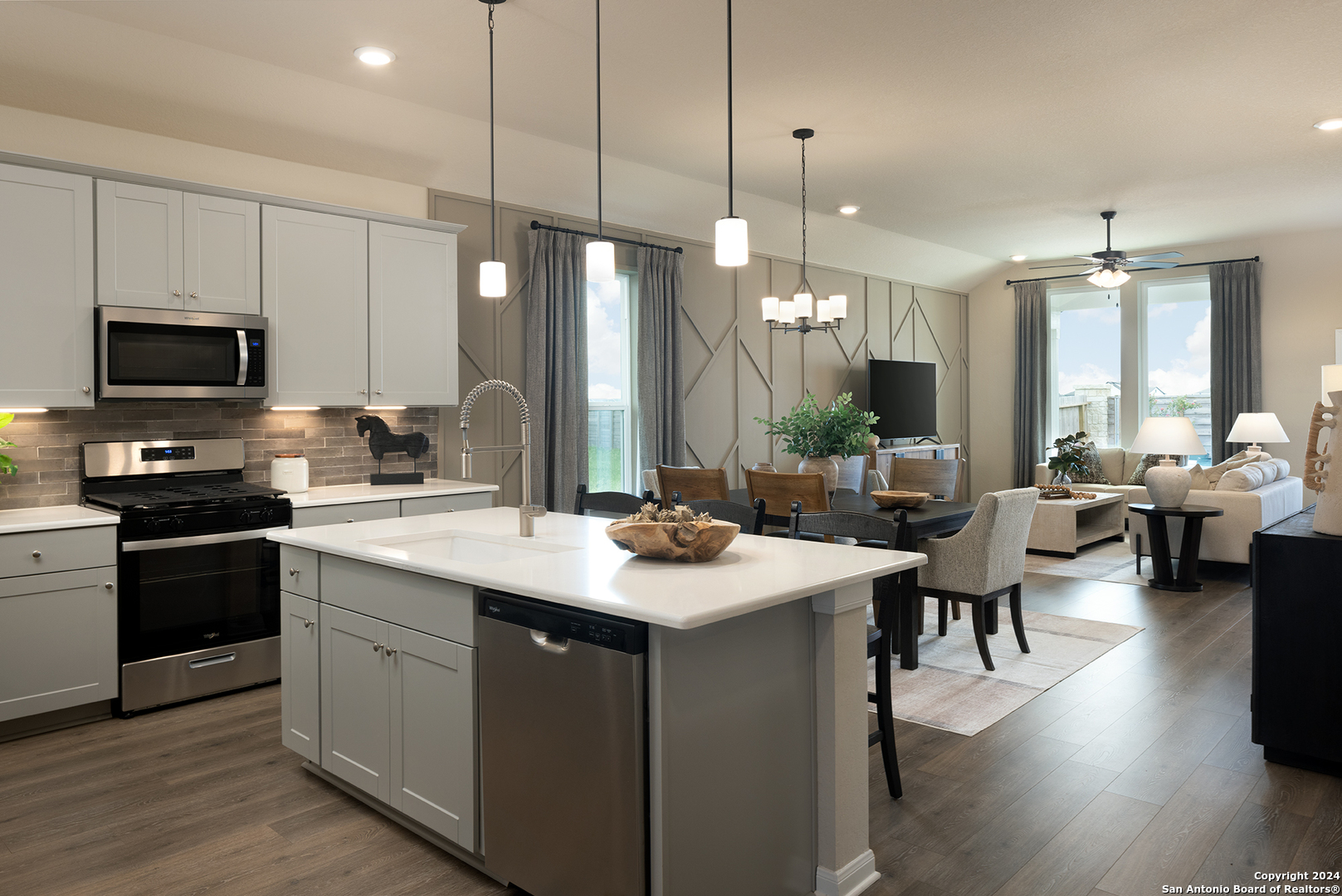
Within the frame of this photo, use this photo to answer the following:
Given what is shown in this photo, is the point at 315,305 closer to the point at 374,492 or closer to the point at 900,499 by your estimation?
the point at 374,492

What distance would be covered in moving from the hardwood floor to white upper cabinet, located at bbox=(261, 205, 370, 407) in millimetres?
1586

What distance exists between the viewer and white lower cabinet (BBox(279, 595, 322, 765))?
9.22ft

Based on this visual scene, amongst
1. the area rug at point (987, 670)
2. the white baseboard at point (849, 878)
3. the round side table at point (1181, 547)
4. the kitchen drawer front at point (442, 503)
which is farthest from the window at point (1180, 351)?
the white baseboard at point (849, 878)

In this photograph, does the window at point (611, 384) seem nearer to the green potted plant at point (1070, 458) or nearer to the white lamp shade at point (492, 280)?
Answer: the white lamp shade at point (492, 280)

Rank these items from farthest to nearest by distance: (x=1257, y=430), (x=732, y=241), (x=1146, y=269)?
(x=1146, y=269), (x=1257, y=430), (x=732, y=241)

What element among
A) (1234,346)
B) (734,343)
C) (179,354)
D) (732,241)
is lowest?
(179,354)

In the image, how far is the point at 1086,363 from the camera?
970 centimetres

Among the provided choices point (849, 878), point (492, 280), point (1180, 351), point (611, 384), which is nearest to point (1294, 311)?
point (1180, 351)

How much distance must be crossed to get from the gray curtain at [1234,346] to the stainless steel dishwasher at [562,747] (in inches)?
349

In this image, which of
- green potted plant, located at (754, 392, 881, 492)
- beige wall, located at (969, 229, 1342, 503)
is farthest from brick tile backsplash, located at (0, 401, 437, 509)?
beige wall, located at (969, 229, 1342, 503)

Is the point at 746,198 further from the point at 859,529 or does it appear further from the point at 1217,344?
the point at 1217,344

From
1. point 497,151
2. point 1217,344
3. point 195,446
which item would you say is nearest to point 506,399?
point 497,151

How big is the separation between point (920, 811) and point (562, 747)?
1333 mm

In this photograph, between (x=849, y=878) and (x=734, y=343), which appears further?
(x=734, y=343)
